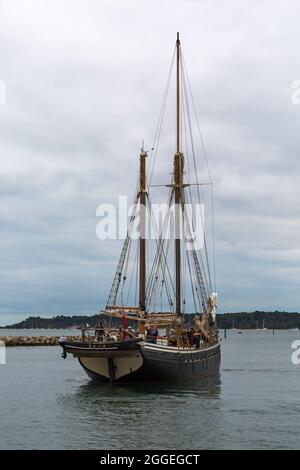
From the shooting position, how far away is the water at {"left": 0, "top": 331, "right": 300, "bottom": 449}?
3108 centimetres

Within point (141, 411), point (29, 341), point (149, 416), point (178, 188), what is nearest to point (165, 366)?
point (141, 411)

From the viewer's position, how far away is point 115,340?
4969cm

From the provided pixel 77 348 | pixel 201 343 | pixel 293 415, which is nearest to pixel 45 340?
pixel 201 343

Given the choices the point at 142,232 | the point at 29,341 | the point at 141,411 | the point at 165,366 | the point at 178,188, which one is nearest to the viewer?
the point at 141,411

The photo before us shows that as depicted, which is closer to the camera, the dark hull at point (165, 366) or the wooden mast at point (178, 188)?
the dark hull at point (165, 366)

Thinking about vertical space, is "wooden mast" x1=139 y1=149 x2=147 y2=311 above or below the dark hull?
above

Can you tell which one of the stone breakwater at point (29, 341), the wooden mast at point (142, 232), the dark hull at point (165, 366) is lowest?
the stone breakwater at point (29, 341)

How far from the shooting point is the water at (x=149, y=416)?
102 ft

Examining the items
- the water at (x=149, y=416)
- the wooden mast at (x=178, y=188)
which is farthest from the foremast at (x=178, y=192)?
the water at (x=149, y=416)

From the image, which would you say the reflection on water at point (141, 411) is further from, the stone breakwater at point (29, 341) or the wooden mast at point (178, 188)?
the stone breakwater at point (29, 341)

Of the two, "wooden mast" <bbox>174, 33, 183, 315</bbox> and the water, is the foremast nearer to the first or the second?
"wooden mast" <bbox>174, 33, 183, 315</bbox>

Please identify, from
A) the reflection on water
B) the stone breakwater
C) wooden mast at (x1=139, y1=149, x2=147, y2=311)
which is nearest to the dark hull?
the reflection on water

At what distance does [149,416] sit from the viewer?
37.6 meters

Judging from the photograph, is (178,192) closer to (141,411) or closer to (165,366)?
(165,366)
